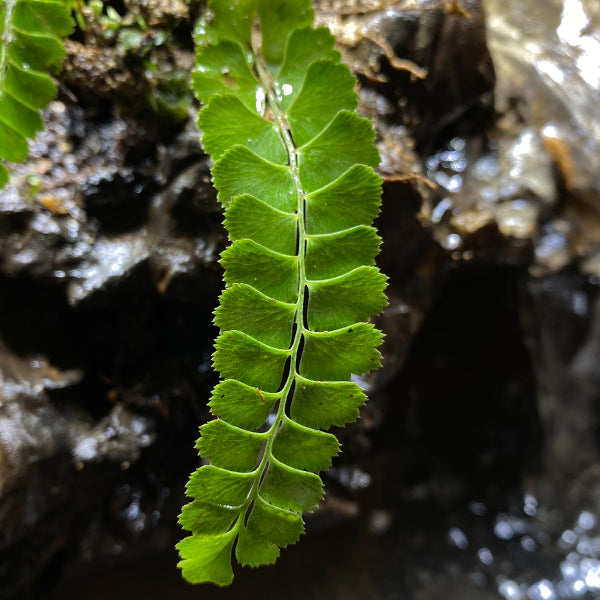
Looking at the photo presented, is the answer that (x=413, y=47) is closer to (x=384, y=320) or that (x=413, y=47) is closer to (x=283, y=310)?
(x=384, y=320)

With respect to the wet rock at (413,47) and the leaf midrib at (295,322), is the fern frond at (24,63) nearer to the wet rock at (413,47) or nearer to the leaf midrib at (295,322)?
the leaf midrib at (295,322)

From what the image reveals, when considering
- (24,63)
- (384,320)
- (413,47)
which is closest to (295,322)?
(384,320)

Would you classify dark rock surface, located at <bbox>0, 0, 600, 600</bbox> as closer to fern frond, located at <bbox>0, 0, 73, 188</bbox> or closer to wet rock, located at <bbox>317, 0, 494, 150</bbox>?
wet rock, located at <bbox>317, 0, 494, 150</bbox>

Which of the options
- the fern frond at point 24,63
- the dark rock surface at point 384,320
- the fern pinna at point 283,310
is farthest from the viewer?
the dark rock surface at point 384,320

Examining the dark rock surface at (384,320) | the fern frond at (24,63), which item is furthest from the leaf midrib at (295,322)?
the fern frond at (24,63)

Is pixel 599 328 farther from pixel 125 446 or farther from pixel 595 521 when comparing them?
pixel 125 446

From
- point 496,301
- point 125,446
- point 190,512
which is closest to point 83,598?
point 125,446
